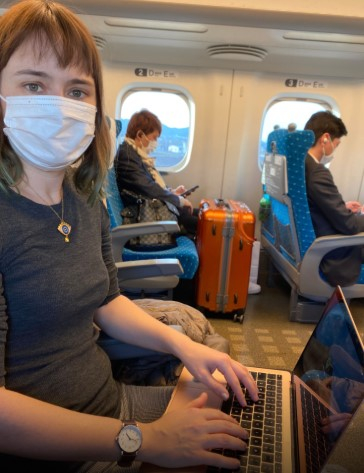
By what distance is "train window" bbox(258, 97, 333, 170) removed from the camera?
175 inches

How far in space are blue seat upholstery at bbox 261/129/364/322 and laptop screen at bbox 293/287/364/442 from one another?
1.82m

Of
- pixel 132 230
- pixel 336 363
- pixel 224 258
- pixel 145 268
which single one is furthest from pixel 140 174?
pixel 336 363

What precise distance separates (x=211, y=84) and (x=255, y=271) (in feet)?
6.89

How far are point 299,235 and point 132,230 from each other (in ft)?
4.16

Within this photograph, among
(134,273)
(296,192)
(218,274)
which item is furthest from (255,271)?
(134,273)

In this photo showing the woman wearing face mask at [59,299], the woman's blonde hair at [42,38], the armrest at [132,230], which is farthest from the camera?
the armrest at [132,230]

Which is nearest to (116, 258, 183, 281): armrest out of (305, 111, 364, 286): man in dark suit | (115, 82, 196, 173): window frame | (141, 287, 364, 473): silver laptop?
(141, 287, 364, 473): silver laptop

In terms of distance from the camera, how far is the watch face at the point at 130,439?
0.73 meters

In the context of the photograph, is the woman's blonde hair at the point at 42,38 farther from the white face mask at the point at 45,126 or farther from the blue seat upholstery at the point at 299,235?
the blue seat upholstery at the point at 299,235

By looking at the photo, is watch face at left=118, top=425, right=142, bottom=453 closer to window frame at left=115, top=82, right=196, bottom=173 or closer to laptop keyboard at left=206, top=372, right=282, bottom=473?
laptop keyboard at left=206, top=372, right=282, bottom=473

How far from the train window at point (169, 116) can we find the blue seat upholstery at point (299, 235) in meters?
1.44

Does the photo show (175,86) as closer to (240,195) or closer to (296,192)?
(240,195)

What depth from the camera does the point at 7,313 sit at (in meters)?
0.80

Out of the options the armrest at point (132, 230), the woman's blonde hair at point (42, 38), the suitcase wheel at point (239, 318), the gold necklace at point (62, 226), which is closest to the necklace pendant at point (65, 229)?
the gold necklace at point (62, 226)
